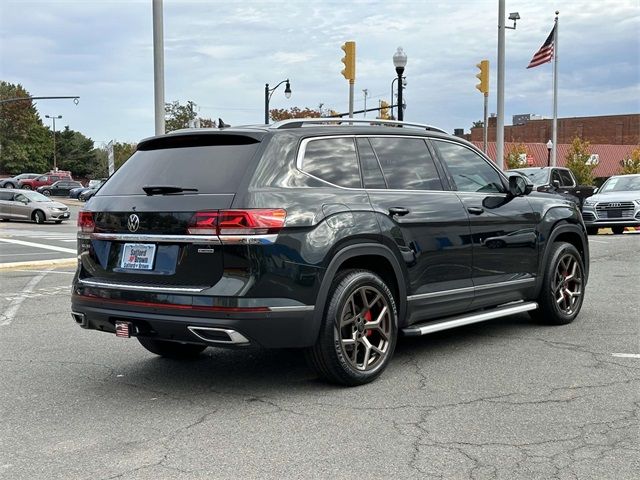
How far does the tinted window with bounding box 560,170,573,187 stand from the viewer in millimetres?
23219

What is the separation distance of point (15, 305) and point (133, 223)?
5.03m

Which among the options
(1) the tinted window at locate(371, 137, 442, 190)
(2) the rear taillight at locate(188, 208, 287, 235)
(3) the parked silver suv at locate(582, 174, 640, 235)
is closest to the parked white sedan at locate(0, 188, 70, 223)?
(3) the parked silver suv at locate(582, 174, 640, 235)

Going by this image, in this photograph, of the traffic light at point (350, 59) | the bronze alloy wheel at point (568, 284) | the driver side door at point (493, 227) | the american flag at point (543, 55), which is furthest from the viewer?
the american flag at point (543, 55)

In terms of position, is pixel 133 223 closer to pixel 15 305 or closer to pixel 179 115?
pixel 15 305

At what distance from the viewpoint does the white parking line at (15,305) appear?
8.22 meters

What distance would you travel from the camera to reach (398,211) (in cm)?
554

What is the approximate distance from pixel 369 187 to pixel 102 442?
2611 millimetres

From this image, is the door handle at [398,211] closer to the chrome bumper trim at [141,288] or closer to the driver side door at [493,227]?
the driver side door at [493,227]

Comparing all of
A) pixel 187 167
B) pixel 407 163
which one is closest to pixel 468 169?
pixel 407 163

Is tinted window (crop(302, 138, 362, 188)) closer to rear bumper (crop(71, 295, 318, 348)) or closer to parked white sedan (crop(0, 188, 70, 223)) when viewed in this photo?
rear bumper (crop(71, 295, 318, 348))

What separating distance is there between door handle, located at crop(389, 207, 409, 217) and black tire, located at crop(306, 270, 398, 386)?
0.50m

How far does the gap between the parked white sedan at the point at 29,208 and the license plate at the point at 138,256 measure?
Result: 28.8 metres

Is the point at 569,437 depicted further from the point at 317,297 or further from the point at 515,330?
the point at 515,330

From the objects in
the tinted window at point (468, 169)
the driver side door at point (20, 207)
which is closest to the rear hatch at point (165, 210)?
the tinted window at point (468, 169)
